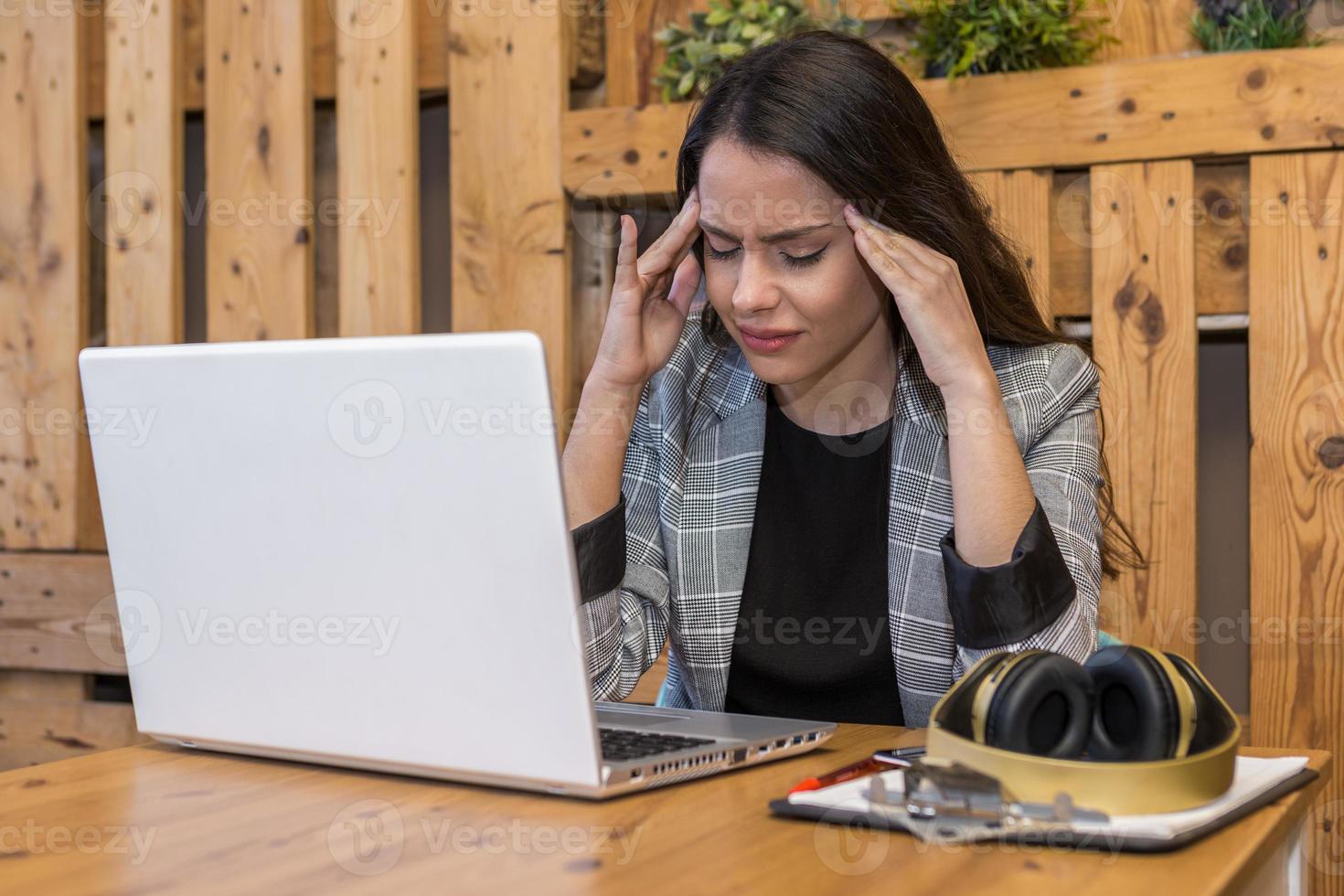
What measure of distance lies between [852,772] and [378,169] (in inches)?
84.2

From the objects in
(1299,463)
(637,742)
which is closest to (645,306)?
(637,742)

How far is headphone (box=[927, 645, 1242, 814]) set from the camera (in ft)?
2.59

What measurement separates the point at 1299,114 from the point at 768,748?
1654mm

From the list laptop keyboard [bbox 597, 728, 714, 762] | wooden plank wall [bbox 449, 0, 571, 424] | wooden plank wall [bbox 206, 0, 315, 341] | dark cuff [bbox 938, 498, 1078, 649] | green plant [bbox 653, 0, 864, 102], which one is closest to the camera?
laptop keyboard [bbox 597, 728, 714, 762]

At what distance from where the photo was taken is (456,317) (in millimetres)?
2711

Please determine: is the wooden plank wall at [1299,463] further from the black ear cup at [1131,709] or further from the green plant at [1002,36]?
the black ear cup at [1131,709]

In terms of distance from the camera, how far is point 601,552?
4.30 ft

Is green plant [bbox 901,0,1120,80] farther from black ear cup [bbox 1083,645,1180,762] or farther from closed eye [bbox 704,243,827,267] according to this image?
black ear cup [bbox 1083,645,1180,762]

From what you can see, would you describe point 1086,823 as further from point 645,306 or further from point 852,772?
point 645,306

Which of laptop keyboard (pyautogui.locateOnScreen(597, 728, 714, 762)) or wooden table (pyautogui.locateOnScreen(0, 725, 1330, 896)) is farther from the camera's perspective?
laptop keyboard (pyautogui.locateOnScreen(597, 728, 714, 762))

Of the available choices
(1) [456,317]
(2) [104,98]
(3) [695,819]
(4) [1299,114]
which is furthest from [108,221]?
(3) [695,819]

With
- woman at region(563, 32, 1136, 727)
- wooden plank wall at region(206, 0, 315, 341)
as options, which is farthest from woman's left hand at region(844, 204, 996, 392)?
wooden plank wall at region(206, 0, 315, 341)

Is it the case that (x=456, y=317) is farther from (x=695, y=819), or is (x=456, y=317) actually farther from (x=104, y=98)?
(x=695, y=819)

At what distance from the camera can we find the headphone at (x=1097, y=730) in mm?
789
